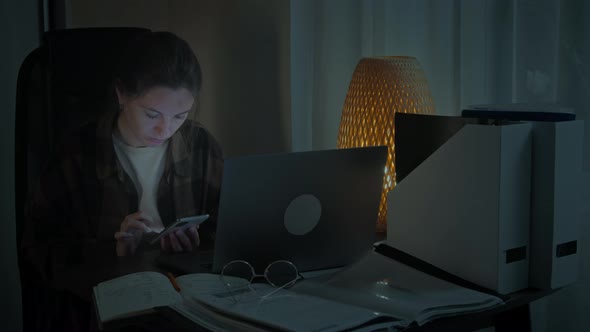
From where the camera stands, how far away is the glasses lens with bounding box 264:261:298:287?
118 cm

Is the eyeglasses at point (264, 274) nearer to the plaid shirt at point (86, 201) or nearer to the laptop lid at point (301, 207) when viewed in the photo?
the laptop lid at point (301, 207)

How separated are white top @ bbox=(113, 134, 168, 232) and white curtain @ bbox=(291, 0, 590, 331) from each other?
1.50 ft

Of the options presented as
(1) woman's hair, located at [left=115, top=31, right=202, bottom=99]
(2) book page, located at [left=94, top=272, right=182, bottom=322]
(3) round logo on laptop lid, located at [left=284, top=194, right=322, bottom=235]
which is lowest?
(2) book page, located at [left=94, top=272, right=182, bottom=322]

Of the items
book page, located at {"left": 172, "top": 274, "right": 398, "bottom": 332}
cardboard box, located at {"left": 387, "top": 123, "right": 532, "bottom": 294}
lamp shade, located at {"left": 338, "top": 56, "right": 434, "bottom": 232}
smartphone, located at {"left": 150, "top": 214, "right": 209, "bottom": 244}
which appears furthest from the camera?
lamp shade, located at {"left": 338, "top": 56, "right": 434, "bottom": 232}

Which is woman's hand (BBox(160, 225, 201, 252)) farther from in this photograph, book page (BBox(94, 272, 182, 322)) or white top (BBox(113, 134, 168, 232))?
book page (BBox(94, 272, 182, 322))

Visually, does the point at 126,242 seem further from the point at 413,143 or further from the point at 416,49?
the point at 416,49

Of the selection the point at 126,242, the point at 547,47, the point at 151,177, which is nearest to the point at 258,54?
the point at 151,177

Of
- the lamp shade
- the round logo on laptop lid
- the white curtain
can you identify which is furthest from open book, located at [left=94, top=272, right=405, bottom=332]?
the white curtain

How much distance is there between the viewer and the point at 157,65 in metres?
1.46

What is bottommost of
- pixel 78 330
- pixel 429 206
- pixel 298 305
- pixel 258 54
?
pixel 78 330

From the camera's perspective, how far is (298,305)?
3.40 feet

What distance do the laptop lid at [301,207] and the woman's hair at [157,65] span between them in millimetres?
419

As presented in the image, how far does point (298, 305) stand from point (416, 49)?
1073mm

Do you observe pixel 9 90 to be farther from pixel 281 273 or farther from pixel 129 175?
pixel 281 273
